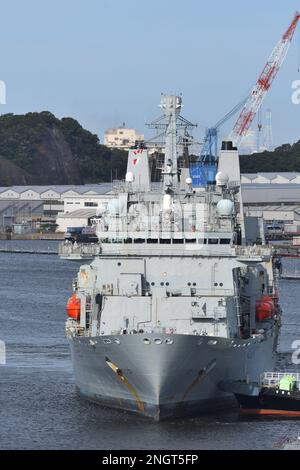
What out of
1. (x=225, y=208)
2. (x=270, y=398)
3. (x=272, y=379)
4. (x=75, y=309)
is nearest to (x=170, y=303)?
(x=272, y=379)

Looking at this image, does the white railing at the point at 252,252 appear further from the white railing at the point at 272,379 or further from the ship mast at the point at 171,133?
the ship mast at the point at 171,133

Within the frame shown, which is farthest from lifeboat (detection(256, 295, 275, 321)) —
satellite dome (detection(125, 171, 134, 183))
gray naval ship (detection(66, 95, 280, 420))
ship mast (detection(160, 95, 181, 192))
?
satellite dome (detection(125, 171, 134, 183))

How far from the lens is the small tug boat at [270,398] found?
52.2 m

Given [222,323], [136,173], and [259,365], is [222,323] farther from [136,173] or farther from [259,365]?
[136,173]

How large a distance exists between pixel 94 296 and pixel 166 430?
24.0ft

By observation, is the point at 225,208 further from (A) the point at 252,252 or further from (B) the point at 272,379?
(B) the point at 272,379

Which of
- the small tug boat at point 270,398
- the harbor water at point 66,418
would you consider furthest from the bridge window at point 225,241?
the harbor water at point 66,418

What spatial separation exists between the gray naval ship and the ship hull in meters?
0.04

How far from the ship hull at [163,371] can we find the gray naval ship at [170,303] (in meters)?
0.04

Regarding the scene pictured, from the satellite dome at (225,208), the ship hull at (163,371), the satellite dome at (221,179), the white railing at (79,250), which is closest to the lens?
the ship hull at (163,371)

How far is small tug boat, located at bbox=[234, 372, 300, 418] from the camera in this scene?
171ft

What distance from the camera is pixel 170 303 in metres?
52.8

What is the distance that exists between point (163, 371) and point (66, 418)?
4384 mm
